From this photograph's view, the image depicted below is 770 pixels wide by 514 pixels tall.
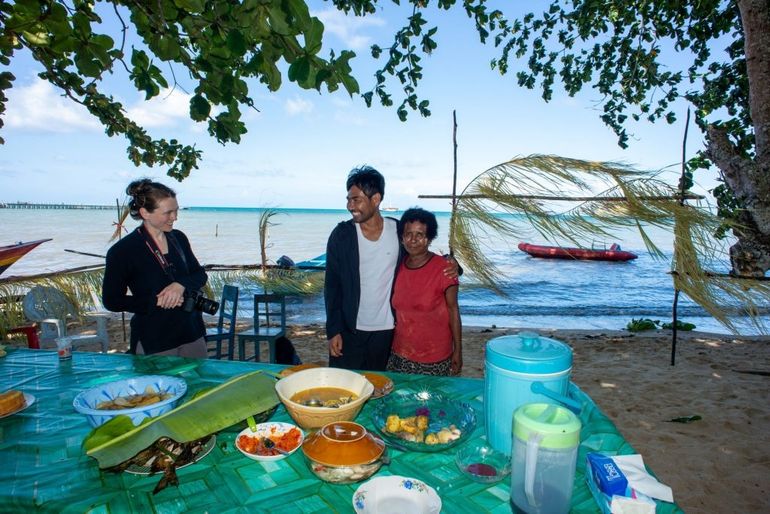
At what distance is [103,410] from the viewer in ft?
4.58

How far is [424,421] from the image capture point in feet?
4.49

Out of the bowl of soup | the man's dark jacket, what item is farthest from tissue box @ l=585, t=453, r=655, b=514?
the man's dark jacket

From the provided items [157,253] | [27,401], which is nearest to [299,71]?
[27,401]

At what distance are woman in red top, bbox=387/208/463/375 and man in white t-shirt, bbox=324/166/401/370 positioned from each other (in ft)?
0.34

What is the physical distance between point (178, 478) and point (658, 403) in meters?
4.49

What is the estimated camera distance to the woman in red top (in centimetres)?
248

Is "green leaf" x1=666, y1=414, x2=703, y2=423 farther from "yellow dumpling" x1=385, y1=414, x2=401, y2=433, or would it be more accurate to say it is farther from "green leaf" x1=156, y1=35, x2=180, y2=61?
"green leaf" x1=156, y1=35, x2=180, y2=61

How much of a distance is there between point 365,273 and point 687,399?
12.4 feet

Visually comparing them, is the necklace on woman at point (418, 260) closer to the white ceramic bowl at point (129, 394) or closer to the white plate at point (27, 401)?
the white ceramic bowl at point (129, 394)

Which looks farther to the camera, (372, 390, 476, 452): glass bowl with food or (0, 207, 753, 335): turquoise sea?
(0, 207, 753, 335): turquoise sea

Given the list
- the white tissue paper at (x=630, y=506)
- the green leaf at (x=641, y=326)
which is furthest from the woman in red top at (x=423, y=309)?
the green leaf at (x=641, y=326)

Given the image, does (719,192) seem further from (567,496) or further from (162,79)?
(162,79)

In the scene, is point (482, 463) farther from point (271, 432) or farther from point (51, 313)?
point (51, 313)

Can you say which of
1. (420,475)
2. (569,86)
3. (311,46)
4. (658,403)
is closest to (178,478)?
(420,475)
